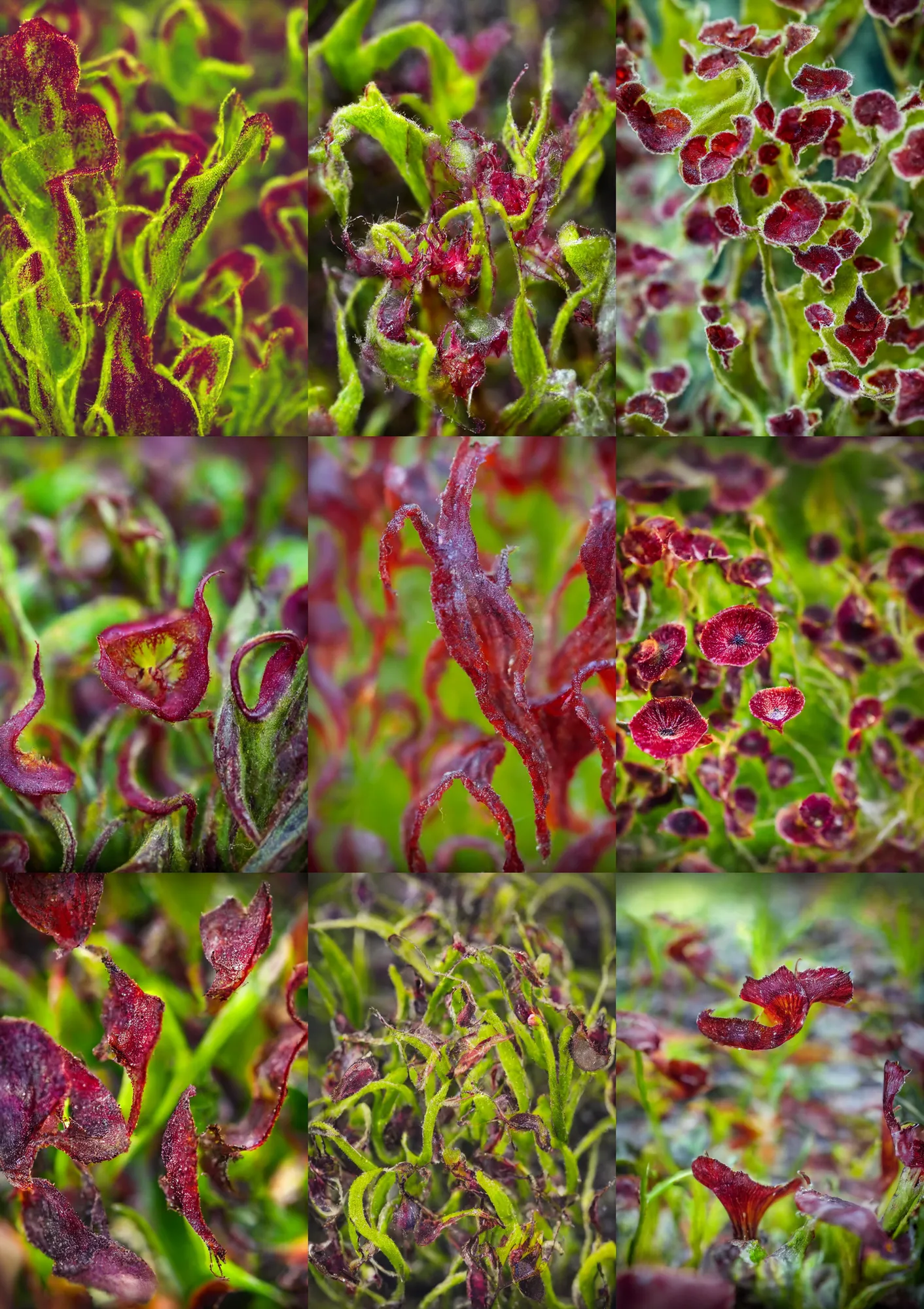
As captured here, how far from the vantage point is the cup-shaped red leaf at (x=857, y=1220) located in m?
0.80

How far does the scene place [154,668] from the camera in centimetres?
79

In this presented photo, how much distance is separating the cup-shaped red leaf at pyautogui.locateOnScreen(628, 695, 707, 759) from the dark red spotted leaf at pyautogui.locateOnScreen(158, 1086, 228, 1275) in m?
0.49

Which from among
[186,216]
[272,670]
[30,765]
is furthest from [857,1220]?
[186,216]

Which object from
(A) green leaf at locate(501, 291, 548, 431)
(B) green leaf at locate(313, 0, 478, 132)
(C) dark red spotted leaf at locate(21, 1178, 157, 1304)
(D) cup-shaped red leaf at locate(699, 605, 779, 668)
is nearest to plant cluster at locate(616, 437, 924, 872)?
(D) cup-shaped red leaf at locate(699, 605, 779, 668)

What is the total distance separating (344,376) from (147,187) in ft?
0.74

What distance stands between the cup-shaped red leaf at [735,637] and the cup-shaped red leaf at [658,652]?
0.07 feet

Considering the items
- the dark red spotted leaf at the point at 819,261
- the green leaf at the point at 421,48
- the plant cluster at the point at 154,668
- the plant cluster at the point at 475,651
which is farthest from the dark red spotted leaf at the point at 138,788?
the dark red spotted leaf at the point at 819,261

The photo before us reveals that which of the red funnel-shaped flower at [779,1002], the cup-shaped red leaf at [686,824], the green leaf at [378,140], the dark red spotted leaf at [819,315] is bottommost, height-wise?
the red funnel-shaped flower at [779,1002]

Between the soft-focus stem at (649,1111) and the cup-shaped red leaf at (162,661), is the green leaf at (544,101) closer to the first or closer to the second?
the cup-shaped red leaf at (162,661)

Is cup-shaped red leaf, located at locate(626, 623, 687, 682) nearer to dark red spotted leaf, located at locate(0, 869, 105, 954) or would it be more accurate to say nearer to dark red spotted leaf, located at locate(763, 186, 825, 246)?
dark red spotted leaf, located at locate(763, 186, 825, 246)

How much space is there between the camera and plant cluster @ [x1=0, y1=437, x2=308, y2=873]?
79 cm

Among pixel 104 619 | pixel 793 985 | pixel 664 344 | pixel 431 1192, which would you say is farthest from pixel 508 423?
pixel 431 1192

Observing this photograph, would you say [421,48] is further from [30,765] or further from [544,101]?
[30,765]

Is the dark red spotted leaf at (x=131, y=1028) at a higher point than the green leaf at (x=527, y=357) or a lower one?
lower
